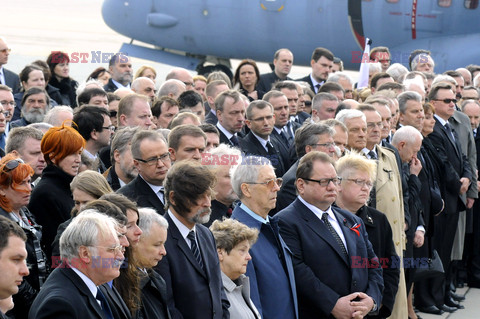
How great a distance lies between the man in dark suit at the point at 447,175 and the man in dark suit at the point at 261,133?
7.88 feet

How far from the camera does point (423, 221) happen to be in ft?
29.2

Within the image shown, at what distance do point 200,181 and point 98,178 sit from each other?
76 cm

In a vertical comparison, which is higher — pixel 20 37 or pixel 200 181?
pixel 200 181

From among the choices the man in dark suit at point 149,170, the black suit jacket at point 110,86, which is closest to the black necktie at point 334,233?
the man in dark suit at point 149,170

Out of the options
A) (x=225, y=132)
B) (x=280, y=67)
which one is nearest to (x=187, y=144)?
(x=225, y=132)

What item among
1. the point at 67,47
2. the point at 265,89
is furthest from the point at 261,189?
the point at 67,47

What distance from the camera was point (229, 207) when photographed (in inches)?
257

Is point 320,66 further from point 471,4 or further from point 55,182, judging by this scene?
point 55,182

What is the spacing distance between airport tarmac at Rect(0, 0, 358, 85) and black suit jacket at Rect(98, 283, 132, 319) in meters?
18.8

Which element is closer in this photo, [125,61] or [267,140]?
[267,140]

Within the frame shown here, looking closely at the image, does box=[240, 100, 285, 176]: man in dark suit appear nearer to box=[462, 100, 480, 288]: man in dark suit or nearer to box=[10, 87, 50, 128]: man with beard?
box=[10, 87, 50, 128]: man with beard

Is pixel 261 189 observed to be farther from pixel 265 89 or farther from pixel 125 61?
pixel 265 89

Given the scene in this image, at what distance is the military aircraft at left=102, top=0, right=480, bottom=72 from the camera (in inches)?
671

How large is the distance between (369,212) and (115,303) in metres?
3.21
